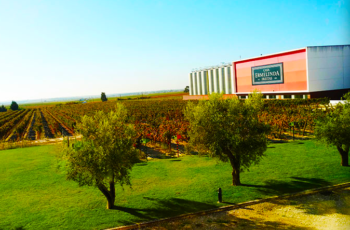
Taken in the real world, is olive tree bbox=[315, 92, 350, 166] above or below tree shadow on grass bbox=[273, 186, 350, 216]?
above

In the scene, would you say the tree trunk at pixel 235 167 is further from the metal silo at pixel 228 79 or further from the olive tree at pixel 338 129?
the metal silo at pixel 228 79

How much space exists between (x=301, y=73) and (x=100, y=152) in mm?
45001

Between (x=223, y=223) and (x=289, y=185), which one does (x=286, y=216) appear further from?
(x=289, y=185)

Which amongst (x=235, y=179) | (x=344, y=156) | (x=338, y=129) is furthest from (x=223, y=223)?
(x=344, y=156)

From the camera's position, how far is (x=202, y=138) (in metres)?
13.6

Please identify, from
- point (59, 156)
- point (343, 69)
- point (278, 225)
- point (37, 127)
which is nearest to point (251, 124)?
point (278, 225)

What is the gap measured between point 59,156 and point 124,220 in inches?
165

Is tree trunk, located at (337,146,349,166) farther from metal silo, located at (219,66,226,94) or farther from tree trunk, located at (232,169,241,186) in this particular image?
metal silo, located at (219,66,226,94)

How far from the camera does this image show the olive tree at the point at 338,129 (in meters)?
15.2

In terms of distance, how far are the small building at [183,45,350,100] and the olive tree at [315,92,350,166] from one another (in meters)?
29.1

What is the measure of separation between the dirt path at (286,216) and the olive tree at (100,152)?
3.16 metres

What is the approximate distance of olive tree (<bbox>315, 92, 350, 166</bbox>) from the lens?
15250mm

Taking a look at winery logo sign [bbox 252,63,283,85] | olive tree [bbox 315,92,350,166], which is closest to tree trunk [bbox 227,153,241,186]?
olive tree [bbox 315,92,350,166]

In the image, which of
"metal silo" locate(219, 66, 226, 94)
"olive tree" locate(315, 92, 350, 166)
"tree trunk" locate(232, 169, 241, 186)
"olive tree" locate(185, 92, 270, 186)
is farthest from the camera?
"metal silo" locate(219, 66, 226, 94)
